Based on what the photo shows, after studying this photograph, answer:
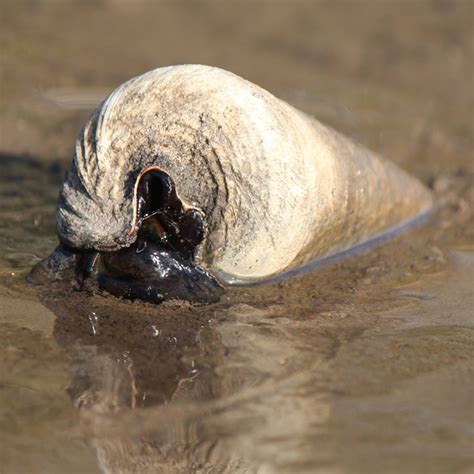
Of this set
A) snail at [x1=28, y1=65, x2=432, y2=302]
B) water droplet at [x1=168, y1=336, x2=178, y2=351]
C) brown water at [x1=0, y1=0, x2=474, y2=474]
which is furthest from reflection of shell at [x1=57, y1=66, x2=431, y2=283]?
water droplet at [x1=168, y1=336, x2=178, y2=351]

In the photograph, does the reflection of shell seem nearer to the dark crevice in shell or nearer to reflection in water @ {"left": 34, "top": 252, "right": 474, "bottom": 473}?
the dark crevice in shell

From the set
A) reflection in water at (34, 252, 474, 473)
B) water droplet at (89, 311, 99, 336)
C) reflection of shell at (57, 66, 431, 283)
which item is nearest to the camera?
reflection in water at (34, 252, 474, 473)

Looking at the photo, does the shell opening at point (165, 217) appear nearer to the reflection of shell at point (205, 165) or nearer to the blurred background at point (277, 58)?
the reflection of shell at point (205, 165)

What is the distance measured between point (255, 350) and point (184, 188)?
0.77m

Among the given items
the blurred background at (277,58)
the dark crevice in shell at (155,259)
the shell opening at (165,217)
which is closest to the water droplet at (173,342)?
the dark crevice in shell at (155,259)

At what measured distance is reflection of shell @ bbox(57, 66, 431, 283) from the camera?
12.1 feet

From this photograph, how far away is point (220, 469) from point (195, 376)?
1.91ft

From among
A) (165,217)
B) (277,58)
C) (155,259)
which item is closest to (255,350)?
(155,259)

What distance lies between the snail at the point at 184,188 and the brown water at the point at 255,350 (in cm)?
16

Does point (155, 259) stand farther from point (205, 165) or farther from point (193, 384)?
point (193, 384)

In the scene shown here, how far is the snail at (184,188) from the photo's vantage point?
3705 mm

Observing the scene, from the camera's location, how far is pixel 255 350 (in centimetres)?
346

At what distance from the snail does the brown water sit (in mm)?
160

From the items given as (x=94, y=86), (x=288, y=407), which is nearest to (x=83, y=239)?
(x=288, y=407)
